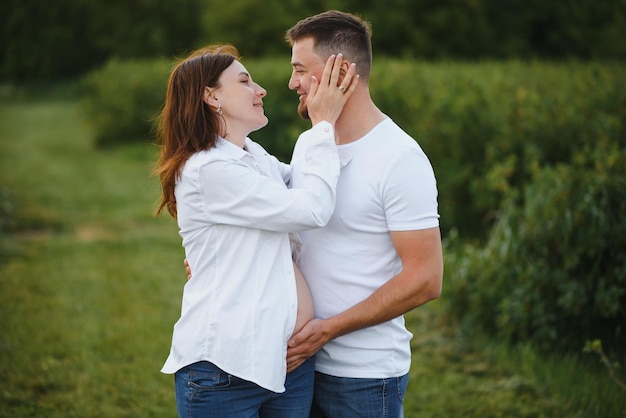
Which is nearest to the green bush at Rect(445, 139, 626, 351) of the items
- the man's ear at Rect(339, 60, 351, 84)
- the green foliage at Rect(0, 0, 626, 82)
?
the man's ear at Rect(339, 60, 351, 84)

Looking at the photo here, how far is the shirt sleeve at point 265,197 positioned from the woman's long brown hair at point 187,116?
0.15 meters

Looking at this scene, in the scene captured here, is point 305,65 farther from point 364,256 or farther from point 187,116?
point 364,256

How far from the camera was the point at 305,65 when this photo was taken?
289cm

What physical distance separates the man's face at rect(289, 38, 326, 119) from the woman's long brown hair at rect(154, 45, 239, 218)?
0.25 m

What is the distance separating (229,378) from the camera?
2.51 m

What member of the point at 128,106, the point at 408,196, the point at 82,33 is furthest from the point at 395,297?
the point at 82,33

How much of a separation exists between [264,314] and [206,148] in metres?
0.64

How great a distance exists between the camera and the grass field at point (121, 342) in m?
5.02

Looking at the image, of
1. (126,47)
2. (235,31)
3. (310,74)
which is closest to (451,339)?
(310,74)

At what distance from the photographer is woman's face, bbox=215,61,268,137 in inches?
109

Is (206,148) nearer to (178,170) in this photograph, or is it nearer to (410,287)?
(178,170)

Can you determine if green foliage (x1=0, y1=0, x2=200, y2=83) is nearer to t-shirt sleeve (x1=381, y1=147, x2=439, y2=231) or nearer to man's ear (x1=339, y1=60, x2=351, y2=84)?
man's ear (x1=339, y1=60, x2=351, y2=84)

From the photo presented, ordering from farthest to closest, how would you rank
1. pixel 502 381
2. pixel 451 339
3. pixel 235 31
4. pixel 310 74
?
1. pixel 235 31
2. pixel 451 339
3. pixel 502 381
4. pixel 310 74

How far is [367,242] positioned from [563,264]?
317 cm
